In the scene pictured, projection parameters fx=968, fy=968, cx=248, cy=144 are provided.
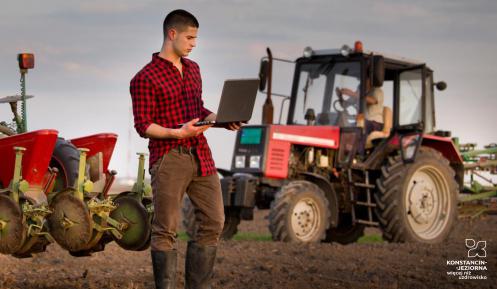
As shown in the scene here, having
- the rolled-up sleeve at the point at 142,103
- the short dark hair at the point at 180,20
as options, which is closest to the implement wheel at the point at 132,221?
the rolled-up sleeve at the point at 142,103

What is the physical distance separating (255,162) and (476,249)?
3054 mm

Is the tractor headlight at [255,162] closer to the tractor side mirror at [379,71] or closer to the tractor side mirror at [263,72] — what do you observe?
the tractor side mirror at [263,72]

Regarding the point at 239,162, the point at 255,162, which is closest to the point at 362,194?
the point at 255,162

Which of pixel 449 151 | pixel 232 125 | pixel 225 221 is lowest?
pixel 225 221

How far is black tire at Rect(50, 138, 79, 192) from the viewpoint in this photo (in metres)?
7.38

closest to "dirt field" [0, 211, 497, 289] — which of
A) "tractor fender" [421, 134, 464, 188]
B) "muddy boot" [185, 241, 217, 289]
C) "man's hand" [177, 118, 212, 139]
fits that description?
"muddy boot" [185, 241, 217, 289]

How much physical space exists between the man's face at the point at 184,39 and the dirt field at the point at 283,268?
2.26m

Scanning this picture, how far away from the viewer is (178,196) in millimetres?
5379

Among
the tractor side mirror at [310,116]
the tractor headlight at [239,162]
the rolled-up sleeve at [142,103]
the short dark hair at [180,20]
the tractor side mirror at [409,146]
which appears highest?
the short dark hair at [180,20]

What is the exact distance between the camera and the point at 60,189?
754 cm

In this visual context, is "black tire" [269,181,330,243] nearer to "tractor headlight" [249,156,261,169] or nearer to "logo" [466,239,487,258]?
"tractor headlight" [249,156,261,169]

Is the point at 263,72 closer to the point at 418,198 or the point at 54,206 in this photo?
the point at 418,198

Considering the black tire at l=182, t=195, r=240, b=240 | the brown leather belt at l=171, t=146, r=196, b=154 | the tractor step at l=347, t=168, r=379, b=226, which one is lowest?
the black tire at l=182, t=195, r=240, b=240

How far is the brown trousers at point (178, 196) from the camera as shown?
211 inches
